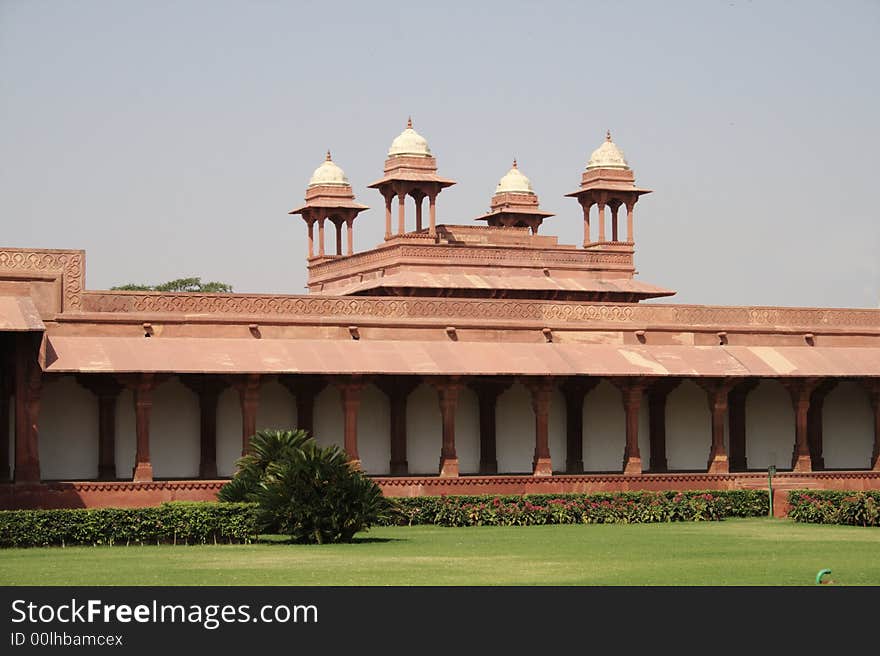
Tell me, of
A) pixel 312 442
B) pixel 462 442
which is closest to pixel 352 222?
pixel 462 442

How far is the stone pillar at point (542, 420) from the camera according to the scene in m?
43.7

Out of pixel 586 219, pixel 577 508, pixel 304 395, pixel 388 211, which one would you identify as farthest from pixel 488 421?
pixel 586 219

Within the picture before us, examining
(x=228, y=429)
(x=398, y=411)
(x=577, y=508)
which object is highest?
(x=398, y=411)

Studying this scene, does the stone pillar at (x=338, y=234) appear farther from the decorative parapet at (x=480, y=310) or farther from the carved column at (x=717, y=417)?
the carved column at (x=717, y=417)

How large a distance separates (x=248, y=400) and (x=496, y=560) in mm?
15697

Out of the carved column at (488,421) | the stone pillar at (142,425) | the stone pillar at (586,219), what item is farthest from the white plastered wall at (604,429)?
the stone pillar at (142,425)

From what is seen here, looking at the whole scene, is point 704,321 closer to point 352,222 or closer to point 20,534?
point 352,222

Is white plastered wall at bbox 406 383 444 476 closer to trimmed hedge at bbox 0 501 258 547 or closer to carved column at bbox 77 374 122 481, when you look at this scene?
carved column at bbox 77 374 122 481

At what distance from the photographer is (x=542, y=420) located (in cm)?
4397

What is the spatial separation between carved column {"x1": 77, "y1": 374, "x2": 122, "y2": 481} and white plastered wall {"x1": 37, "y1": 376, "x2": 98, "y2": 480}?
16 centimetres

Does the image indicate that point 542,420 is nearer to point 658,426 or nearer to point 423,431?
point 423,431

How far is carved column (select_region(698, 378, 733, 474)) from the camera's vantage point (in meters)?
45.3
